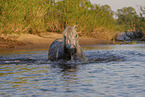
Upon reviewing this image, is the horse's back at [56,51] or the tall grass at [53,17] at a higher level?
the tall grass at [53,17]

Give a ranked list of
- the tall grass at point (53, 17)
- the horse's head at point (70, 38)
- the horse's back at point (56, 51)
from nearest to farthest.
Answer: the horse's head at point (70, 38), the horse's back at point (56, 51), the tall grass at point (53, 17)

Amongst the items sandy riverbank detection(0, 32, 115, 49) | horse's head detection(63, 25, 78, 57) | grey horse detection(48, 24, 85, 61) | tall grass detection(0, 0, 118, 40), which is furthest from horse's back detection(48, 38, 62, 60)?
sandy riverbank detection(0, 32, 115, 49)

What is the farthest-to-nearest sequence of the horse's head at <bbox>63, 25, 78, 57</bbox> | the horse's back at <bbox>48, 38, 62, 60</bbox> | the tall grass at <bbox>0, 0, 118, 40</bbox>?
the tall grass at <bbox>0, 0, 118, 40</bbox> < the horse's back at <bbox>48, 38, 62, 60</bbox> < the horse's head at <bbox>63, 25, 78, 57</bbox>

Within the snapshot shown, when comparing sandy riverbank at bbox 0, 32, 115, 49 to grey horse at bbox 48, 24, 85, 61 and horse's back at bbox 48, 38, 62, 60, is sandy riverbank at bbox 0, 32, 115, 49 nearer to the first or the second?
horse's back at bbox 48, 38, 62, 60

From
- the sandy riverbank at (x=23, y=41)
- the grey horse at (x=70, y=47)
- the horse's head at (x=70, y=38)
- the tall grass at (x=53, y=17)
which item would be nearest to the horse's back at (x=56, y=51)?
the grey horse at (x=70, y=47)

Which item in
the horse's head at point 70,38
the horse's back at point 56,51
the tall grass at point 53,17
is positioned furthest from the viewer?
the tall grass at point 53,17

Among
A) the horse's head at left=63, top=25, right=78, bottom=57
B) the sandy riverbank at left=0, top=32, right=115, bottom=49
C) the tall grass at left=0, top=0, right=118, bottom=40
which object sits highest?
the tall grass at left=0, top=0, right=118, bottom=40

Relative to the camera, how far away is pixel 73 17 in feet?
114

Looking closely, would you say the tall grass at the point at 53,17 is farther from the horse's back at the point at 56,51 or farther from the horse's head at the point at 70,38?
the horse's head at the point at 70,38

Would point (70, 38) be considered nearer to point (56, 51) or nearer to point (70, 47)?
point (70, 47)

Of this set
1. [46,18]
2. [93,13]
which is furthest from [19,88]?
[93,13]

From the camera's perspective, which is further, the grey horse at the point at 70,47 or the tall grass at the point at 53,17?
the tall grass at the point at 53,17

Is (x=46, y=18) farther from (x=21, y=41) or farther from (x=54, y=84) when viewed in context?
(x=54, y=84)

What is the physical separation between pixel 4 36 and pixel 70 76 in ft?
53.1
